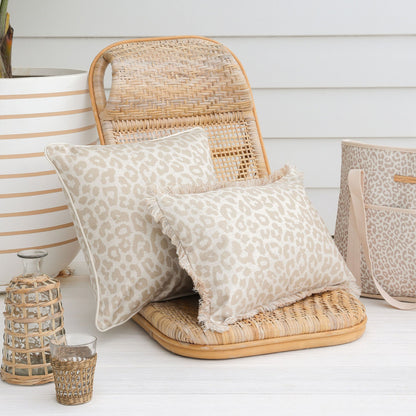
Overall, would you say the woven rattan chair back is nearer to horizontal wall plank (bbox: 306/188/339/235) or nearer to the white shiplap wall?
the white shiplap wall

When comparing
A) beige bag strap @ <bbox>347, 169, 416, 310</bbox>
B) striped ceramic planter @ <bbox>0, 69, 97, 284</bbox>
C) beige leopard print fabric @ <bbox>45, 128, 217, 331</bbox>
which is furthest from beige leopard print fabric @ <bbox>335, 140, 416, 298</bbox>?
striped ceramic planter @ <bbox>0, 69, 97, 284</bbox>

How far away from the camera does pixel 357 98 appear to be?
2.33m

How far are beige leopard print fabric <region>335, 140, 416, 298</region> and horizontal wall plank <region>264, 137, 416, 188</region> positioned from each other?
56cm

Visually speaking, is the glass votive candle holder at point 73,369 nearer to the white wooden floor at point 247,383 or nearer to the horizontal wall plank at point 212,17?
the white wooden floor at point 247,383

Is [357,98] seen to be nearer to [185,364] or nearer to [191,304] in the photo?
[191,304]

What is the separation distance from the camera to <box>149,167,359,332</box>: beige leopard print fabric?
4.76ft

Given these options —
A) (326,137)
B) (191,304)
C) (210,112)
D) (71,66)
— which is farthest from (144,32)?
(191,304)

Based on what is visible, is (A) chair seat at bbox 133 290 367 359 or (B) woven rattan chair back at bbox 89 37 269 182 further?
(B) woven rattan chair back at bbox 89 37 269 182

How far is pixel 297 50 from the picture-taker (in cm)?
228

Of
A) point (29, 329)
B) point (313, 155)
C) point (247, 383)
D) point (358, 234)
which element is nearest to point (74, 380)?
point (29, 329)

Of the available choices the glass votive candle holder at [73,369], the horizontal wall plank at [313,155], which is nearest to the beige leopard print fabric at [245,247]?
the glass votive candle holder at [73,369]

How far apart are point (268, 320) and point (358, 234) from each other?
1.41 ft

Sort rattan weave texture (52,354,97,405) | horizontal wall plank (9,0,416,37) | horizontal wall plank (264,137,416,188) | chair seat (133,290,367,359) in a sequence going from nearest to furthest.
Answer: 1. rattan weave texture (52,354,97,405)
2. chair seat (133,290,367,359)
3. horizontal wall plank (9,0,416,37)
4. horizontal wall plank (264,137,416,188)

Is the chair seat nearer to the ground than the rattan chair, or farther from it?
nearer to the ground
